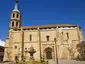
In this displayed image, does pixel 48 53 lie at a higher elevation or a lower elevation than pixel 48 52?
lower

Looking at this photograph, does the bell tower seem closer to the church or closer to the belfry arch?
the church

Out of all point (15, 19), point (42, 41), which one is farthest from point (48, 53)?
point (15, 19)

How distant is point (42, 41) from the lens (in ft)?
140

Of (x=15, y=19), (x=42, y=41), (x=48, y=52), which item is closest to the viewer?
(x=48, y=52)

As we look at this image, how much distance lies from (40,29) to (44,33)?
78.2 inches

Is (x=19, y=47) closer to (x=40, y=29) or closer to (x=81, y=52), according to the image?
(x=40, y=29)

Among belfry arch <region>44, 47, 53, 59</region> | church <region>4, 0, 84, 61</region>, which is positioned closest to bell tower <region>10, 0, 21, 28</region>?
church <region>4, 0, 84, 61</region>

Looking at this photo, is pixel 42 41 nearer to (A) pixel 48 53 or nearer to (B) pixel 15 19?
(A) pixel 48 53

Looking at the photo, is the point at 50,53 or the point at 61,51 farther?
the point at 50,53

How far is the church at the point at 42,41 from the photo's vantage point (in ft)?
133

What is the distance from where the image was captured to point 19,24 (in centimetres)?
4828

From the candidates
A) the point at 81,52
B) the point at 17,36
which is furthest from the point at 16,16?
the point at 81,52

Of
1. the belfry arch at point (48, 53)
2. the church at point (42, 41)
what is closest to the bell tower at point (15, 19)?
the church at point (42, 41)

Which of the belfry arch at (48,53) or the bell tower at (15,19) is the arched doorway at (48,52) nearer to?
the belfry arch at (48,53)
